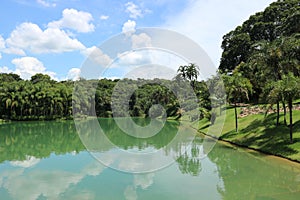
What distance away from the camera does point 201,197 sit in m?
11.0

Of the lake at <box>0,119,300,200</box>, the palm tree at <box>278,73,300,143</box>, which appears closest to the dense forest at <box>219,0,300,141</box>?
the palm tree at <box>278,73,300,143</box>

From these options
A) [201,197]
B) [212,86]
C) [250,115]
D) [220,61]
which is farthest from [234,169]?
[220,61]

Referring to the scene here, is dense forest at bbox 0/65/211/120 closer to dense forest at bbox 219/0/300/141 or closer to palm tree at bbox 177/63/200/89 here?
palm tree at bbox 177/63/200/89

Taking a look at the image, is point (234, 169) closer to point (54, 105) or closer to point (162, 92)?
point (162, 92)

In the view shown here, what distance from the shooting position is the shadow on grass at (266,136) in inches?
711

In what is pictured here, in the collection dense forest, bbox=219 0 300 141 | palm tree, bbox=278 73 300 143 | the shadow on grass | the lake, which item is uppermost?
dense forest, bbox=219 0 300 141

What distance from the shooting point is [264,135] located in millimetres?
21109

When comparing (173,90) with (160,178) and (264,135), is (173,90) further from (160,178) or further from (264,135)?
(160,178)

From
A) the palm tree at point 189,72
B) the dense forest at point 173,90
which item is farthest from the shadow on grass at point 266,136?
the palm tree at point 189,72

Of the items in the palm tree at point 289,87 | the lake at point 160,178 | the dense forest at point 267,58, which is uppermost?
the dense forest at point 267,58

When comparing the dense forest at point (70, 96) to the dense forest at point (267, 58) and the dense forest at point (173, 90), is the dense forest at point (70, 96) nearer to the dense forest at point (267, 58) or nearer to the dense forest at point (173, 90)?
the dense forest at point (173, 90)

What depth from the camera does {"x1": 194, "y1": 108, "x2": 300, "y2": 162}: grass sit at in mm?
17634

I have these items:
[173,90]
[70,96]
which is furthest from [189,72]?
[70,96]

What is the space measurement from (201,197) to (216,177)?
3434 mm
